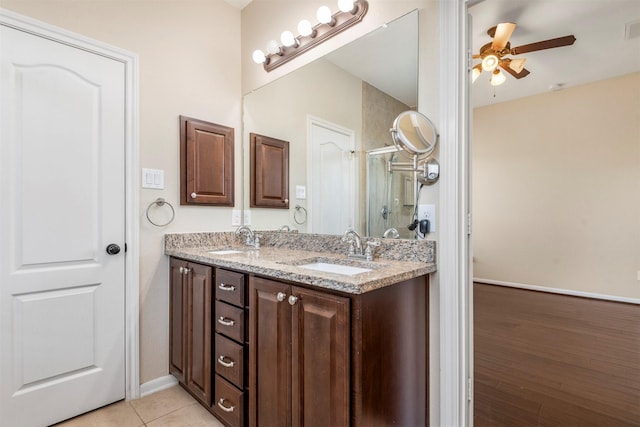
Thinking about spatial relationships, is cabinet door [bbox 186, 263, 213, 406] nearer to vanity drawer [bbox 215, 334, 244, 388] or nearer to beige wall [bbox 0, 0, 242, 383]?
vanity drawer [bbox 215, 334, 244, 388]

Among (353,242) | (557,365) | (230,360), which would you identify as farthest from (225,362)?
(557,365)

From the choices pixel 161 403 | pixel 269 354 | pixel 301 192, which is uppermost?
pixel 301 192

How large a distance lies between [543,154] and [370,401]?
4603 millimetres

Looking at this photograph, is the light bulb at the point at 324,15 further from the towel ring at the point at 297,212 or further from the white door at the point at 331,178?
the towel ring at the point at 297,212

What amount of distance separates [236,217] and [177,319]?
0.82 meters

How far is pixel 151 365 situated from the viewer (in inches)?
75.0

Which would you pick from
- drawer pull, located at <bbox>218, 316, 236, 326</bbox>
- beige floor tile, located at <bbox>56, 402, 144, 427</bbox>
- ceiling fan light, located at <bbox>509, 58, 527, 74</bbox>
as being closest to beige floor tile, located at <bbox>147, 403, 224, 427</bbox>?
beige floor tile, located at <bbox>56, 402, 144, 427</bbox>

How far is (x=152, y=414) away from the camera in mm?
1672

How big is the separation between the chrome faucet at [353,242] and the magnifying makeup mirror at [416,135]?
0.49 metres

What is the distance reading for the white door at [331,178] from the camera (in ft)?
5.83

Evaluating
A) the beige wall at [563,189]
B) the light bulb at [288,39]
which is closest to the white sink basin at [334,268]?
the light bulb at [288,39]

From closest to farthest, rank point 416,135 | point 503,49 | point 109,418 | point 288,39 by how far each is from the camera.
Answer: point 416,135
point 109,418
point 288,39
point 503,49

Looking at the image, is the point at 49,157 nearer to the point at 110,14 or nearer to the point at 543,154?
the point at 110,14

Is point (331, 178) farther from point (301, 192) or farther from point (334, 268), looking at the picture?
point (334, 268)
